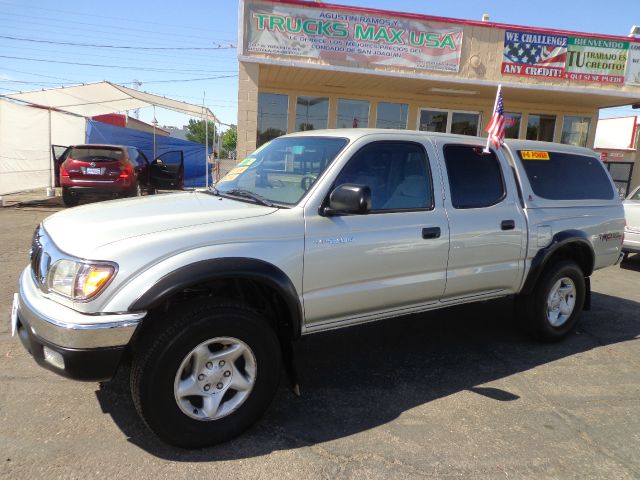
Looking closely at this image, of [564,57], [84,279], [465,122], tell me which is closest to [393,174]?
[84,279]

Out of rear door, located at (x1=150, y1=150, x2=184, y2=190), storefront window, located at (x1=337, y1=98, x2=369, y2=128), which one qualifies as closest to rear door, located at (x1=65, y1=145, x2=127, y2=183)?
rear door, located at (x1=150, y1=150, x2=184, y2=190)

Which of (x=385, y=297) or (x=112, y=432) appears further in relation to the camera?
(x=385, y=297)

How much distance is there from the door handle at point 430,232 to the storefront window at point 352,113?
1008 cm

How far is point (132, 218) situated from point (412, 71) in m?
9.62

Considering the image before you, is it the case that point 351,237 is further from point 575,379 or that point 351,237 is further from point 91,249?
point 575,379

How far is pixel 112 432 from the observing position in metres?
2.97

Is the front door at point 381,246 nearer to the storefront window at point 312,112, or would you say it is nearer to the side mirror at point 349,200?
the side mirror at point 349,200

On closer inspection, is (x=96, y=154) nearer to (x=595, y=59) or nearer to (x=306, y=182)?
(x=306, y=182)

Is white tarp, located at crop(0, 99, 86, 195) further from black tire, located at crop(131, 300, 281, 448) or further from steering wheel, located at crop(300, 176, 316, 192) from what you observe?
black tire, located at crop(131, 300, 281, 448)

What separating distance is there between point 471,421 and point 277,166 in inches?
89.4

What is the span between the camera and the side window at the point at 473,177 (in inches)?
157

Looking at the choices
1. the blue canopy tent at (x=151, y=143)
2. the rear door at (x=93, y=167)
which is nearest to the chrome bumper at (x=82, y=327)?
the rear door at (x=93, y=167)

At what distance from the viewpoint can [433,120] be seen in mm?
13820

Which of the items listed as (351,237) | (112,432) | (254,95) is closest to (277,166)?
(351,237)
